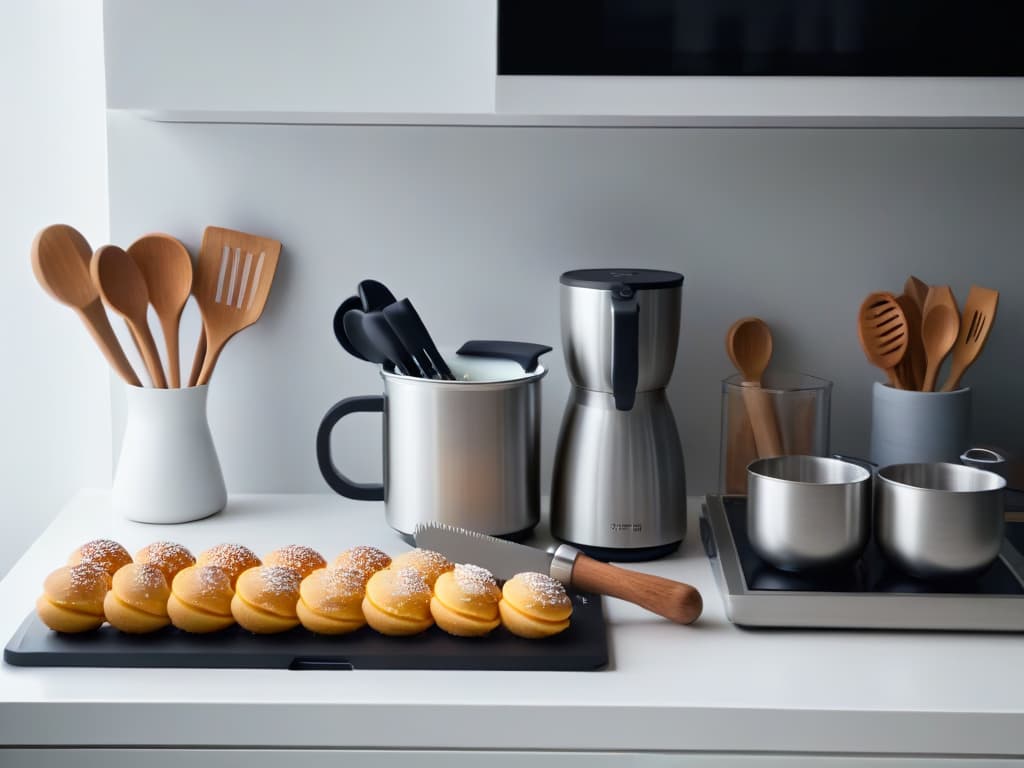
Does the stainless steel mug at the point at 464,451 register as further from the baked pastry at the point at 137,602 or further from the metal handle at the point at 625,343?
the baked pastry at the point at 137,602

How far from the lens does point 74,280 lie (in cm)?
136

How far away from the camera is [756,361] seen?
57.5 inches

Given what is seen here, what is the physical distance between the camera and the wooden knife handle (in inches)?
42.6

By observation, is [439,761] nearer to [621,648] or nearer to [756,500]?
[621,648]

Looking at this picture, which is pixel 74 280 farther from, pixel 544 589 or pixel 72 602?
pixel 544 589

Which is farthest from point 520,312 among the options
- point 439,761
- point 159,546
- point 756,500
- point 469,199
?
point 439,761

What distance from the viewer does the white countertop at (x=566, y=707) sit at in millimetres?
927

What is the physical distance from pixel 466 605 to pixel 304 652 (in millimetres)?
154

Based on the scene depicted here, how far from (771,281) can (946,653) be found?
60cm

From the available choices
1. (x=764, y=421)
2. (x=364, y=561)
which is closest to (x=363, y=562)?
(x=364, y=561)

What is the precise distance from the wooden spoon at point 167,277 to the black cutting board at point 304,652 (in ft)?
1.53

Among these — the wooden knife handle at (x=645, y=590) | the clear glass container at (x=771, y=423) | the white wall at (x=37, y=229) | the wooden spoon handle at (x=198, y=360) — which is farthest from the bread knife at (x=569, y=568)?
the white wall at (x=37, y=229)

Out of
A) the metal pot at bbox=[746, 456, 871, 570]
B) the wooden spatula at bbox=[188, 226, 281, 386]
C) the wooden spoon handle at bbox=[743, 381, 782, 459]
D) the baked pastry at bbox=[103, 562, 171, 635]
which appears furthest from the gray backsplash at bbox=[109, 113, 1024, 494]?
the baked pastry at bbox=[103, 562, 171, 635]

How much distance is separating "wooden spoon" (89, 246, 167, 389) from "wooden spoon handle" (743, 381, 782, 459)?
748mm
